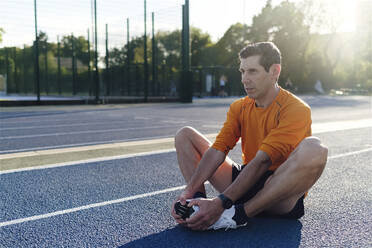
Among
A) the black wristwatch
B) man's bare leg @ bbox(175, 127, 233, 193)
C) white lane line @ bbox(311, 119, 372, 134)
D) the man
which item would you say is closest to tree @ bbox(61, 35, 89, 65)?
white lane line @ bbox(311, 119, 372, 134)

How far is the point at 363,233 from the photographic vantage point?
276 cm

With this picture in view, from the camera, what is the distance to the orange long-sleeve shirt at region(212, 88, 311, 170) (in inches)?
106

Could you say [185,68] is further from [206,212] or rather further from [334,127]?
[206,212]

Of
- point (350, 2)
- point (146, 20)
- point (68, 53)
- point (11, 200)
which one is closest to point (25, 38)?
point (146, 20)

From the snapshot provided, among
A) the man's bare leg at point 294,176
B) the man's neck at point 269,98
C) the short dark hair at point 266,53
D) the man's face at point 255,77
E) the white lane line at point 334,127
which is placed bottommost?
the white lane line at point 334,127

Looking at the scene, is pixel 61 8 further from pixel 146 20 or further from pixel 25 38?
pixel 146 20

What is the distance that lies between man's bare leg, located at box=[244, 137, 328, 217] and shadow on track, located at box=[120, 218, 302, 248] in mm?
174

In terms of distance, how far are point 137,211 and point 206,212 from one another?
2.92ft

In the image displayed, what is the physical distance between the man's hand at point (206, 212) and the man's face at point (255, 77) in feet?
2.78

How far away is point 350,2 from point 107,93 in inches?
1179

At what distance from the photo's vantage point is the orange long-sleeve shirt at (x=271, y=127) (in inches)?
106

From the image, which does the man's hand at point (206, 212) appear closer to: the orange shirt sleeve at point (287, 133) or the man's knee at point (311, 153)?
the orange shirt sleeve at point (287, 133)

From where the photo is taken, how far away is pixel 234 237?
106 inches

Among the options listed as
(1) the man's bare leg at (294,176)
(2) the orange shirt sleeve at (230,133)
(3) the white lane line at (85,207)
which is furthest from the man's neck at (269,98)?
(3) the white lane line at (85,207)
